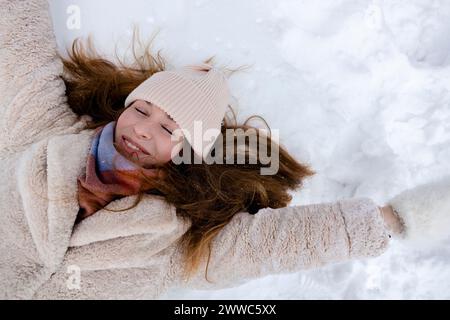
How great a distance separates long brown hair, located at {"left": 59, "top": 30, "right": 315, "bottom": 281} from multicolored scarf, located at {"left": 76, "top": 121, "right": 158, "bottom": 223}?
0.05m

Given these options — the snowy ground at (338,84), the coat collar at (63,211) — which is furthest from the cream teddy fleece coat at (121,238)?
the snowy ground at (338,84)

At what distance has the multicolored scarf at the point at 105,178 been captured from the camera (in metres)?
1.16

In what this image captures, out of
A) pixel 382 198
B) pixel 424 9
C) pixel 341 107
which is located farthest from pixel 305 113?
pixel 424 9

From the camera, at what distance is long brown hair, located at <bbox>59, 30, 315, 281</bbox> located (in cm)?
126

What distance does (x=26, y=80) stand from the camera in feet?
4.30

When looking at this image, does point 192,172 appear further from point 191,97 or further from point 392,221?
point 392,221

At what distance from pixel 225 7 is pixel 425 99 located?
0.70 meters

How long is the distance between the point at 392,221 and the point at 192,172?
0.52m

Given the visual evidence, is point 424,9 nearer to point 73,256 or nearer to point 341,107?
point 341,107

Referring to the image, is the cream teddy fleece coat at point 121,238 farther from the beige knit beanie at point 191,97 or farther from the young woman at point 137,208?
the beige knit beanie at point 191,97

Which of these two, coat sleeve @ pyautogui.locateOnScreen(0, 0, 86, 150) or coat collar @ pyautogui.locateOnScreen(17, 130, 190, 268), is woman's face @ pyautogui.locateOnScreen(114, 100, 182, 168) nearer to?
coat collar @ pyautogui.locateOnScreen(17, 130, 190, 268)

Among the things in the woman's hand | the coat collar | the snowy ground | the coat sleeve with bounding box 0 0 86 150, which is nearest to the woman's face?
the coat collar

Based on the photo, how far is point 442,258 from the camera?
1.48 meters

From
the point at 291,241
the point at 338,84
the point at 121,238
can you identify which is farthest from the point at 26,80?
the point at 338,84
